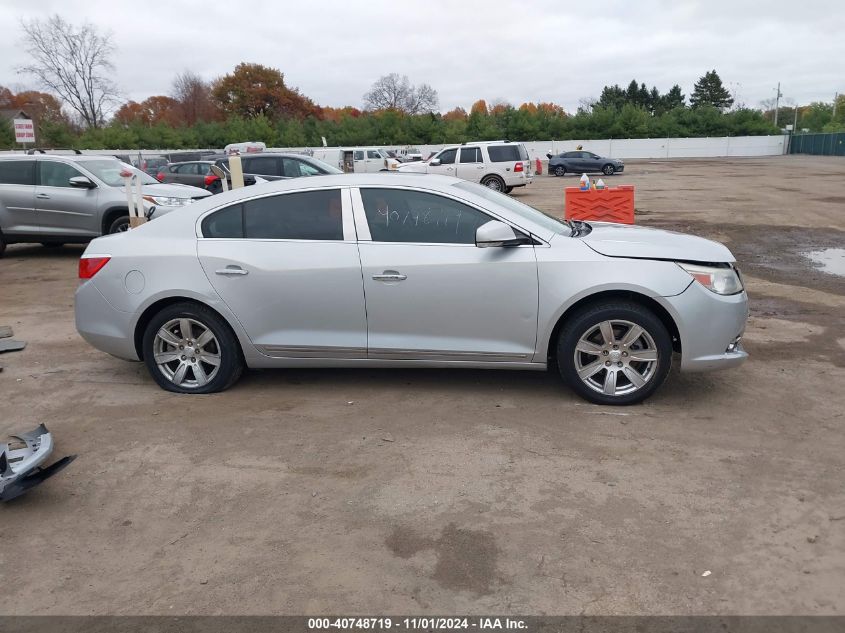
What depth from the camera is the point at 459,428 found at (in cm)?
467

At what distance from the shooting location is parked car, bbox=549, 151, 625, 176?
129 ft

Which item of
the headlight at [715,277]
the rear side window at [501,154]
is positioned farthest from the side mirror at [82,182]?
the rear side window at [501,154]

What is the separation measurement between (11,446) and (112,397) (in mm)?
991

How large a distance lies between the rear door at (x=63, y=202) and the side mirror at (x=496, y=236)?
915 centimetres

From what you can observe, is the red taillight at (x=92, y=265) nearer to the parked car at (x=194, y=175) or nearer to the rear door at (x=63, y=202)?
the rear door at (x=63, y=202)

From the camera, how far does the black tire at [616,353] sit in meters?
4.79

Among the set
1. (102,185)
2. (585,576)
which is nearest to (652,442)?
(585,576)

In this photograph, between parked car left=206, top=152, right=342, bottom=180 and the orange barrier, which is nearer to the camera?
the orange barrier

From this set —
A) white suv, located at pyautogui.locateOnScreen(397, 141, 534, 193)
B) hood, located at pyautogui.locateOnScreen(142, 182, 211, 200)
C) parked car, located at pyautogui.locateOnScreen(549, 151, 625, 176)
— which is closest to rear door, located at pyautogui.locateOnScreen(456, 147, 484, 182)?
white suv, located at pyautogui.locateOnScreen(397, 141, 534, 193)

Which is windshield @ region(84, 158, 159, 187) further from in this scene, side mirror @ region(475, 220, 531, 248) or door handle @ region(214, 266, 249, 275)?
side mirror @ region(475, 220, 531, 248)

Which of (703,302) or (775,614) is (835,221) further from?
(775,614)

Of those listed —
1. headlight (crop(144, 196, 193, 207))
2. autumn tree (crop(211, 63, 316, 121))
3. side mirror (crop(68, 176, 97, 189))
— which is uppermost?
autumn tree (crop(211, 63, 316, 121))

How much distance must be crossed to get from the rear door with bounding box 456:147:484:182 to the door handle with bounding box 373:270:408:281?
19.9 meters

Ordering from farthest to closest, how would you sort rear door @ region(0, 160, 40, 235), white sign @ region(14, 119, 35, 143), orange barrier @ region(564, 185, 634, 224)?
white sign @ region(14, 119, 35, 143) → orange barrier @ region(564, 185, 634, 224) → rear door @ region(0, 160, 40, 235)
